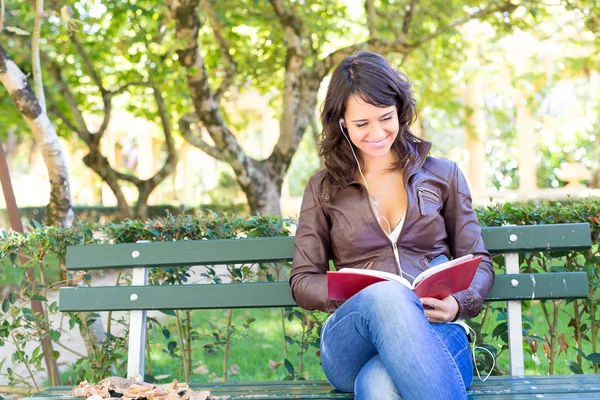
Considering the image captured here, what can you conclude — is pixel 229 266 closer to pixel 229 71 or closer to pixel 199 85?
pixel 199 85

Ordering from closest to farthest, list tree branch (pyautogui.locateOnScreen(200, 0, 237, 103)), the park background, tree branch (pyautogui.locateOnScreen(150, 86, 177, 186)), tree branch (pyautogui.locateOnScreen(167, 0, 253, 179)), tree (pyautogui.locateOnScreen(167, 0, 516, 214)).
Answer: the park background < tree branch (pyautogui.locateOnScreen(167, 0, 253, 179)) < tree (pyautogui.locateOnScreen(167, 0, 516, 214)) < tree branch (pyautogui.locateOnScreen(200, 0, 237, 103)) < tree branch (pyautogui.locateOnScreen(150, 86, 177, 186))

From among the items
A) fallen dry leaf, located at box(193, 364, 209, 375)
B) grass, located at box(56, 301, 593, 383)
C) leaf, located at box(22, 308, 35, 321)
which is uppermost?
leaf, located at box(22, 308, 35, 321)

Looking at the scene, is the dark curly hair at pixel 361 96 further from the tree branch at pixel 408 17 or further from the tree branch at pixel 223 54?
the tree branch at pixel 223 54

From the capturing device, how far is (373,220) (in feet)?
8.79

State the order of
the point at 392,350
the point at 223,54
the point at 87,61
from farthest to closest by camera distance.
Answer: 1. the point at 87,61
2. the point at 223,54
3. the point at 392,350

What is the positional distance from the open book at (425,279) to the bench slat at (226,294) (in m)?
0.54

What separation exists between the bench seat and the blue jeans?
10cm

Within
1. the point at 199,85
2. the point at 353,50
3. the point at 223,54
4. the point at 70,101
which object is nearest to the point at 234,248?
the point at 199,85

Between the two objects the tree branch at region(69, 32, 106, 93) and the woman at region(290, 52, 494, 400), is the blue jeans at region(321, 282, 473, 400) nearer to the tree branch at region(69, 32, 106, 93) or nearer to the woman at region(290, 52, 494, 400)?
the woman at region(290, 52, 494, 400)

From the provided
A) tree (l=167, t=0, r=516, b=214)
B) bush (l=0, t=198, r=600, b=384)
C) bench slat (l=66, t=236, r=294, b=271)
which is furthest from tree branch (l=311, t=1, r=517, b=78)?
bench slat (l=66, t=236, r=294, b=271)

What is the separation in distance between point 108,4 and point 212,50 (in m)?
1.98

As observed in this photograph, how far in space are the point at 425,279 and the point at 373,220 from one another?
0.52 m

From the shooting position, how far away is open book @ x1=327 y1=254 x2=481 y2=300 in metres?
2.19

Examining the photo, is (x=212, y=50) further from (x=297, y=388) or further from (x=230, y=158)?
(x=297, y=388)
